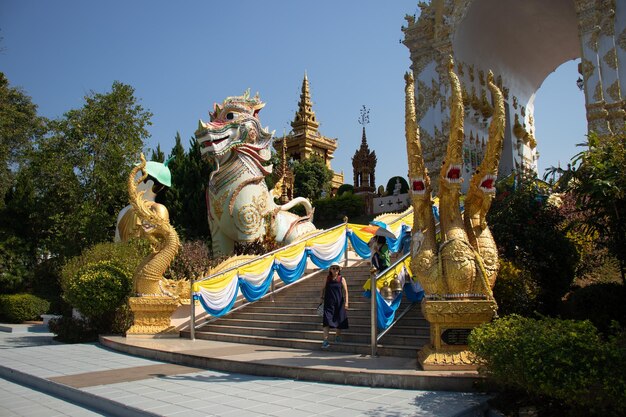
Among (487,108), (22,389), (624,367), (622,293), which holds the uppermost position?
(487,108)

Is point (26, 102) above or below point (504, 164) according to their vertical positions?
above

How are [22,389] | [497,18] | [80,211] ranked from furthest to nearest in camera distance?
1. [497,18]
2. [80,211]
3. [22,389]

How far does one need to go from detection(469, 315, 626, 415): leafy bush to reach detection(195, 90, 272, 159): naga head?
421 inches

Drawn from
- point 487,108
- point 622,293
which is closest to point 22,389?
point 622,293

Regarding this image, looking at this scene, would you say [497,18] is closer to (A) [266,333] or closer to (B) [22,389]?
(A) [266,333]

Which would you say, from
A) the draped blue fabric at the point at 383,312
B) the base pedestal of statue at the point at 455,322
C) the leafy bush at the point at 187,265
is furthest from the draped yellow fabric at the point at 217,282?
the base pedestal of statue at the point at 455,322

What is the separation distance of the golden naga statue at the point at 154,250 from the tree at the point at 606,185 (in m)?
7.54

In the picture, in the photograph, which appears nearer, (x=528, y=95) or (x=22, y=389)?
(x=22, y=389)

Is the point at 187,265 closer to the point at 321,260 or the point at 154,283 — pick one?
the point at 154,283

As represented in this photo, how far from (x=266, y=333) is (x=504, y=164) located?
16904mm

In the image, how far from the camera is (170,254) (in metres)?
11.1

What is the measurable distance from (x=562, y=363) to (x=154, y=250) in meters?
8.80

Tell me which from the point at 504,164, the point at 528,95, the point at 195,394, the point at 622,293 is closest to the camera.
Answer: the point at 195,394

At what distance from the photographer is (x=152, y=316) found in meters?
10.9
